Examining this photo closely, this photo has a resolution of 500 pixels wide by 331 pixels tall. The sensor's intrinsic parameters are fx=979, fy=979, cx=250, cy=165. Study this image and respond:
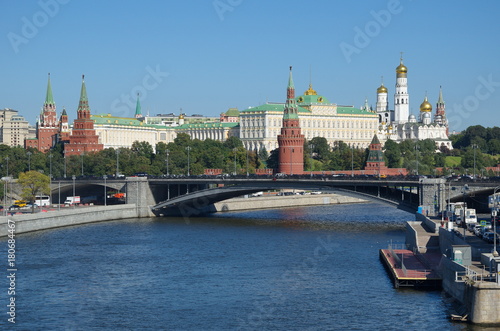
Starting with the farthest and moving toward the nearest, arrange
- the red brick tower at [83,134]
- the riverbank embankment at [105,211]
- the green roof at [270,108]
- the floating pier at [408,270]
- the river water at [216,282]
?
A: the green roof at [270,108] → the red brick tower at [83,134] → the riverbank embankment at [105,211] → the floating pier at [408,270] → the river water at [216,282]

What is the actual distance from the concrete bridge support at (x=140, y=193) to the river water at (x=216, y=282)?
14.2 m

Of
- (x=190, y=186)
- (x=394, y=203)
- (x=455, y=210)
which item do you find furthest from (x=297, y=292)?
(x=190, y=186)

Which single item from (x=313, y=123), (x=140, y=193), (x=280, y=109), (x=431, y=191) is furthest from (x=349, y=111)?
(x=431, y=191)

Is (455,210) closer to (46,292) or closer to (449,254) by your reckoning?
(449,254)

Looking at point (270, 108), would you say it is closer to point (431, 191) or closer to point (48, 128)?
point (48, 128)

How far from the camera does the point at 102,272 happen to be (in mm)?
50406

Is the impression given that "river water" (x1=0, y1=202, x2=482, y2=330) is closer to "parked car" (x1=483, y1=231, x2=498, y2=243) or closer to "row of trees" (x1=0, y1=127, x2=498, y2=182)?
"parked car" (x1=483, y1=231, x2=498, y2=243)

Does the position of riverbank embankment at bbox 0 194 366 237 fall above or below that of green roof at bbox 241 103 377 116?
below

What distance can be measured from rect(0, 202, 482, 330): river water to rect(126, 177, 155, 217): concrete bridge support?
14229 millimetres

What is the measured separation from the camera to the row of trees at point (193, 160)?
120 m

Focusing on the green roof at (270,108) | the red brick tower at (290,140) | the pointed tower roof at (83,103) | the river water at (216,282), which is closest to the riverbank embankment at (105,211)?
the river water at (216,282)

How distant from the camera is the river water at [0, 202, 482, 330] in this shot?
127 feet

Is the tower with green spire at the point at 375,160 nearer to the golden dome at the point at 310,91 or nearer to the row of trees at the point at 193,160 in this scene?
the row of trees at the point at 193,160

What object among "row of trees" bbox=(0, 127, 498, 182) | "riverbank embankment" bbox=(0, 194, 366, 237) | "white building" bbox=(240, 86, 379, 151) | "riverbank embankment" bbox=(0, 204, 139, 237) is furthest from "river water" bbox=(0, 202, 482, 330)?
"white building" bbox=(240, 86, 379, 151)
